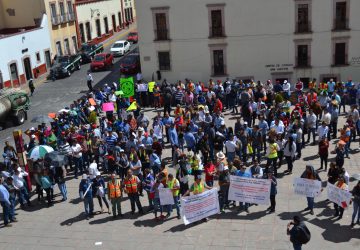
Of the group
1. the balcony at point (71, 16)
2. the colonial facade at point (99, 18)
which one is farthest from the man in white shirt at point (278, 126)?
the colonial facade at point (99, 18)

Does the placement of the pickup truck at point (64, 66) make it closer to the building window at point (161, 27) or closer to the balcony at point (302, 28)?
the building window at point (161, 27)

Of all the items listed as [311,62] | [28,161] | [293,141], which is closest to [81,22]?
[311,62]

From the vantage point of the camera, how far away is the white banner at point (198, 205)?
15.0 meters

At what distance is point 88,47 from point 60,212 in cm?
3239

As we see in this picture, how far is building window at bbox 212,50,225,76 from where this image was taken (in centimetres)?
3334

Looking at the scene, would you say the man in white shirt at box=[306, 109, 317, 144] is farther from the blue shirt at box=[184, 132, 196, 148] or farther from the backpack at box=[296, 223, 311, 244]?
the backpack at box=[296, 223, 311, 244]

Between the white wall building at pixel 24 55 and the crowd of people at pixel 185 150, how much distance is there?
46.1 feet

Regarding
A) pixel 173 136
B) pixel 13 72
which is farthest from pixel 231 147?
pixel 13 72

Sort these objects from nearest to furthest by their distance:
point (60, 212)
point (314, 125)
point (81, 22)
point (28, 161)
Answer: point (60, 212), point (28, 161), point (314, 125), point (81, 22)

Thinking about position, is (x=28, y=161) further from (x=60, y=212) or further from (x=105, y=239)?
(x=105, y=239)

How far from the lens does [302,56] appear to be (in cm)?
3291

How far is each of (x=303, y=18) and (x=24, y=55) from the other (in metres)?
22.6

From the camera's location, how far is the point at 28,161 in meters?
18.9

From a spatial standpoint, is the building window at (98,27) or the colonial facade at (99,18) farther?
the building window at (98,27)
